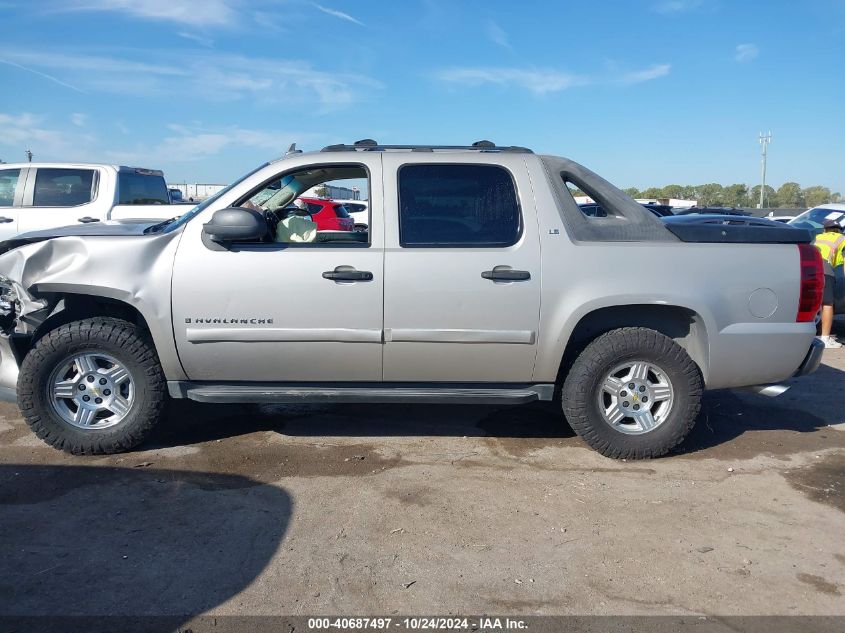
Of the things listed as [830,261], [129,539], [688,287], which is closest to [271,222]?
[129,539]

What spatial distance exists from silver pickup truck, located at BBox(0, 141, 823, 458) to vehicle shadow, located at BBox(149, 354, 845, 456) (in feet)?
1.88

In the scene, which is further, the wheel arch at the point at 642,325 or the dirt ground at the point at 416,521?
the wheel arch at the point at 642,325

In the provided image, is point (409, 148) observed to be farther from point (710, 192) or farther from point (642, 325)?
point (710, 192)

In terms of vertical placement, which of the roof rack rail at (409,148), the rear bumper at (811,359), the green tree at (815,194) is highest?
the green tree at (815,194)

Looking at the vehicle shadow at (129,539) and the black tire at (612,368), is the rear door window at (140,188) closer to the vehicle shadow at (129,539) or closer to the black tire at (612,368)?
the vehicle shadow at (129,539)

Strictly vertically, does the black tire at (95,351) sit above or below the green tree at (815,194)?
below

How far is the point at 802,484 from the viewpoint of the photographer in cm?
427

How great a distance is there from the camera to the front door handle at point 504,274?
427cm

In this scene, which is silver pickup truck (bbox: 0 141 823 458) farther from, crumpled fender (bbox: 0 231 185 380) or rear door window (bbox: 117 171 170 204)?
rear door window (bbox: 117 171 170 204)

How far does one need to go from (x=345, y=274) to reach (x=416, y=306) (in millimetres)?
479

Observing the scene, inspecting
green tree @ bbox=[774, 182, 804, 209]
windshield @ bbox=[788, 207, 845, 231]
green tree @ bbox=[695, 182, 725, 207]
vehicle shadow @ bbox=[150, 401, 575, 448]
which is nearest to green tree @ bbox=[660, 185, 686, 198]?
green tree @ bbox=[695, 182, 725, 207]

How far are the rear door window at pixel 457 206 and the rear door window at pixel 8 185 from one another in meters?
7.24

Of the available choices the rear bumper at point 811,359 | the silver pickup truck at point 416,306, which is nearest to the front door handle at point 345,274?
the silver pickup truck at point 416,306

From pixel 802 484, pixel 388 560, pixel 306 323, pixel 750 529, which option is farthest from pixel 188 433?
pixel 802 484
